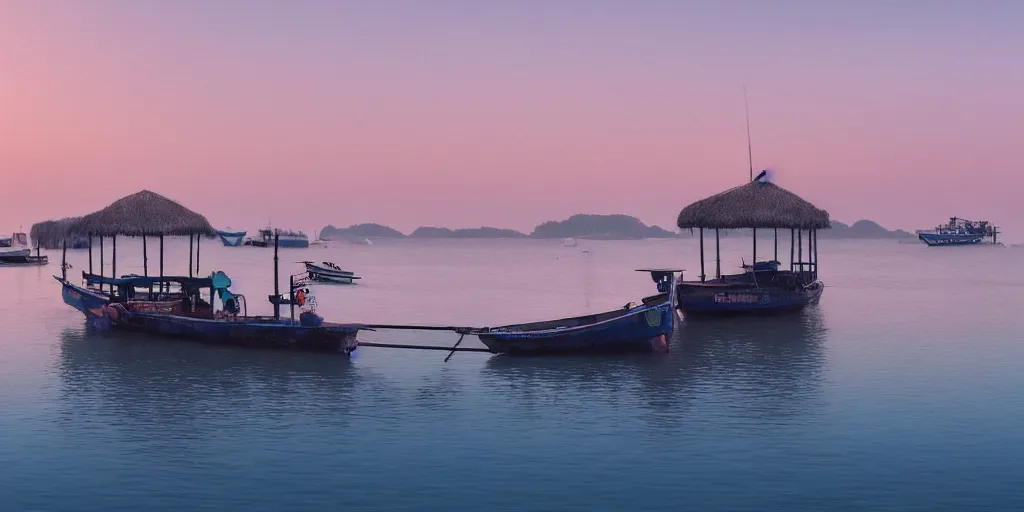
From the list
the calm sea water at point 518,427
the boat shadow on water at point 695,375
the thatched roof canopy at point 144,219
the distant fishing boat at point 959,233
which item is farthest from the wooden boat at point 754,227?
the distant fishing boat at point 959,233

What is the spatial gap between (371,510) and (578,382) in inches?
424

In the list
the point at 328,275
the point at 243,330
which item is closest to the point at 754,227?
the point at 243,330

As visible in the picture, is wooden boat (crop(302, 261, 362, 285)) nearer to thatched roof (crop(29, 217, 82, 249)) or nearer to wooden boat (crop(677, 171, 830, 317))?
thatched roof (crop(29, 217, 82, 249))

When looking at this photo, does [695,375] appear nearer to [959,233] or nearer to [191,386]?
[191,386]

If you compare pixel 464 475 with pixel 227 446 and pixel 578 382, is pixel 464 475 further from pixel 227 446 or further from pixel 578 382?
pixel 578 382

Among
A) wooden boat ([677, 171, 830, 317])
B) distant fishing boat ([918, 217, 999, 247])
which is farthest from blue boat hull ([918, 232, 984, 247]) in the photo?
wooden boat ([677, 171, 830, 317])

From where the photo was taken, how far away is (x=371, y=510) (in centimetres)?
1345

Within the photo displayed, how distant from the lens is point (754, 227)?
4016 centimetres

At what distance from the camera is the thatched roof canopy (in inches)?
1449

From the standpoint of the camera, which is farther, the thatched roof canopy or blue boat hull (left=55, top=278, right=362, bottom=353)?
the thatched roof canopy

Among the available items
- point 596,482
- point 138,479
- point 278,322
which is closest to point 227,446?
point 138,479

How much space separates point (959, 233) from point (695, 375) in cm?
17772

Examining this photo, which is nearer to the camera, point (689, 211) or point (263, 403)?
point (263, 403)

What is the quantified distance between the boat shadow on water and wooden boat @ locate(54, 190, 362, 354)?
592 cm
